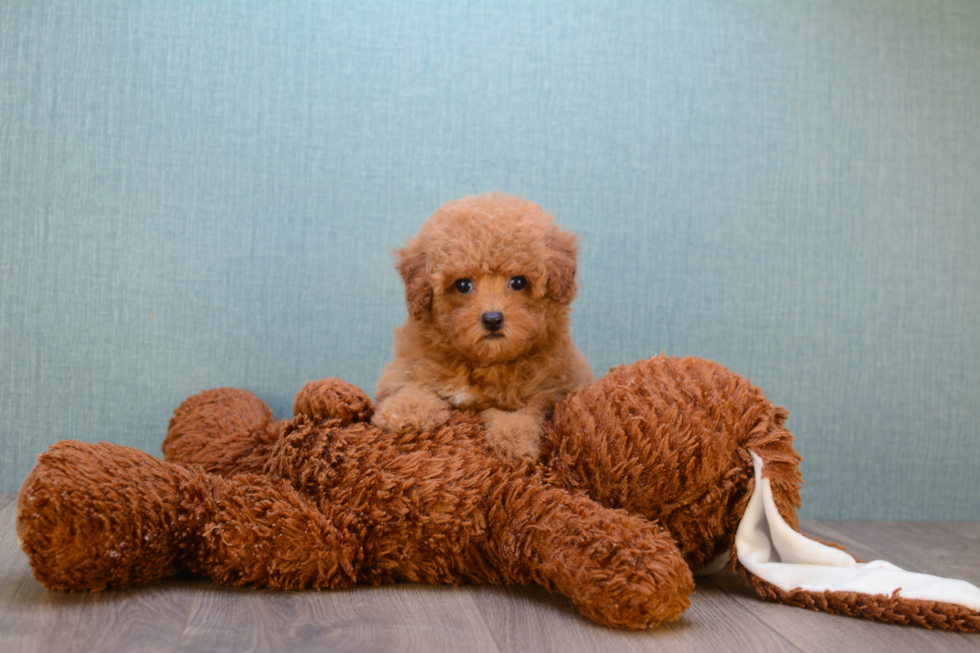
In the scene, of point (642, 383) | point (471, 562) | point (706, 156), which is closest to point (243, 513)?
point (471, 562)

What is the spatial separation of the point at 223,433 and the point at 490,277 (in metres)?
0.60

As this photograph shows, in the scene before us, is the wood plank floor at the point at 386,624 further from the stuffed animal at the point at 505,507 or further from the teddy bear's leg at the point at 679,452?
the teddy bear's leg at the point at 679,452

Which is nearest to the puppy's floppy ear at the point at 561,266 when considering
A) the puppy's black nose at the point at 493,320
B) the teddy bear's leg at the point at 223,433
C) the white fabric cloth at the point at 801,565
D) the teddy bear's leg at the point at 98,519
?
the puppy's black nose at the point at 493,320

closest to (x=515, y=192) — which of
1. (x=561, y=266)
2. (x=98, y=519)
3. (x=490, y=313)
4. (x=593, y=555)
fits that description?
(x=561, y=266)

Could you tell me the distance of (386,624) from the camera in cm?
99

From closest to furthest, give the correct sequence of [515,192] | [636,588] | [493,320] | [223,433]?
[636,588] → [493,320] → [223,433] → [515,192]

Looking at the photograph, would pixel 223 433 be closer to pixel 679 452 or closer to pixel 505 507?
pixel 505 507

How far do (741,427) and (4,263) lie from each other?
5.24 feet

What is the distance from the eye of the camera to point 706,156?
1865mm

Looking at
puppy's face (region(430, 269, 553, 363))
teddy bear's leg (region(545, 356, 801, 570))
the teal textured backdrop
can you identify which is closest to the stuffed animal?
teddy bear's leg (region(545, 356, 801, 570))

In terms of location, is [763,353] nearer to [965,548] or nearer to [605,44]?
[965,548]

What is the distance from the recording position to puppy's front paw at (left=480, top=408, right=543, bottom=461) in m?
1.17

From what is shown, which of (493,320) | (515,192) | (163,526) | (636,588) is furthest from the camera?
(515,192)

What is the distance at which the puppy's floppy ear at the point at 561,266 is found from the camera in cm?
124
